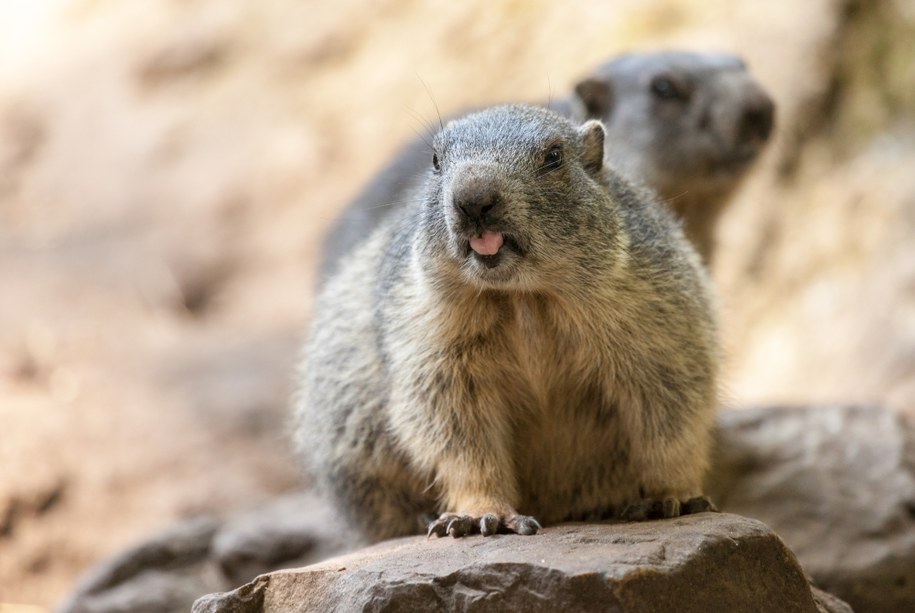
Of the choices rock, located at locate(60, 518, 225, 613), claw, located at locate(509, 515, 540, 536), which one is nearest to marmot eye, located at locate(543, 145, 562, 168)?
claw, located at locate(509, 515, 540, 536)

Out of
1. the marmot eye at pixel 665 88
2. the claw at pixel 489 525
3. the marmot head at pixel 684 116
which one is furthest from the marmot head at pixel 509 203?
the marmot eye at pixel 665 88

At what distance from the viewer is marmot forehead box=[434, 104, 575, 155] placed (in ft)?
15.1

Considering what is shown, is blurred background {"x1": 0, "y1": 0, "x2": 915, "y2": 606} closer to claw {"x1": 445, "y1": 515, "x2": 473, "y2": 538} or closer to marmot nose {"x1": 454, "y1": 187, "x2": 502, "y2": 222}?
claw {"x1": 445, "y1": 515, "x2": 473, "y2": 538}

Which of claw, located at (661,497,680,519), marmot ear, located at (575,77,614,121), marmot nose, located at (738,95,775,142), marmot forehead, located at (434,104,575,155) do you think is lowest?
claw, located at (661,497,680,519)

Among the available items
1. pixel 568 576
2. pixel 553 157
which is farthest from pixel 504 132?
pixel 568 576

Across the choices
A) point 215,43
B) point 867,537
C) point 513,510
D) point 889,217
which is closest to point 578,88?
point 889,217

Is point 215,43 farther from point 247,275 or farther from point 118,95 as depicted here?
point 247,275

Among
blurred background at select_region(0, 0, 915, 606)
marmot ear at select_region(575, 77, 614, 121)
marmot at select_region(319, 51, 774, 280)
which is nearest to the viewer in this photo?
marmot at select_region(319, 51, 774, 280)

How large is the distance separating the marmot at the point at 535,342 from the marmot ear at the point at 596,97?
3.20 m

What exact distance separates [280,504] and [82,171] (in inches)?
218

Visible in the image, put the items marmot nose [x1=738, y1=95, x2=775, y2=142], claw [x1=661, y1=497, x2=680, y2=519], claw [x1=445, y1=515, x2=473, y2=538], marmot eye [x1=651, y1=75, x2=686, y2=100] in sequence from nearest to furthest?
claw [x1=445, y1=515, x2=473, y2=538]
claw [x1=661, y1=497, x2=680, y2=519]
marmot nose [x1=738, y1=95, x2=775, y2=142]
marmot eye [x1=651, y1=75, x2=686, y2=100]

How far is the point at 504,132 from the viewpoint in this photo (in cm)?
468

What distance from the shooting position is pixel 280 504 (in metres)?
7.73

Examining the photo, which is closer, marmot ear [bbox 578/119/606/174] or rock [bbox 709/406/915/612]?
marmot ear [bbox 578/119/606/174]
